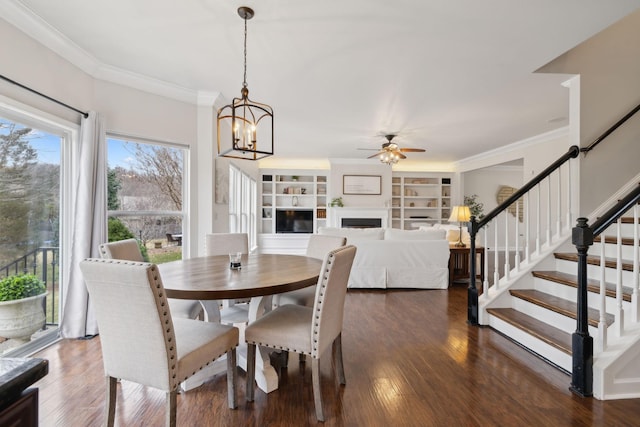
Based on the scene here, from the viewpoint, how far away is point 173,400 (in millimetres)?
1466

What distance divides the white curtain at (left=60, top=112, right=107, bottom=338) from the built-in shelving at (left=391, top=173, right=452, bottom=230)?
7.44 meters

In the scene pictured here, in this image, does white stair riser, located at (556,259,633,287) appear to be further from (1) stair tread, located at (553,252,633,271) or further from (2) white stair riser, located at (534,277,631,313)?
(2) white stair riser, located at (534,277,631,313)

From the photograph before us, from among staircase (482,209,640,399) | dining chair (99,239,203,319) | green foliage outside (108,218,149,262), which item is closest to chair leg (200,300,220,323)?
dining chair (99,239,203,319)

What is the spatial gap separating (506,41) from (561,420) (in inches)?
106

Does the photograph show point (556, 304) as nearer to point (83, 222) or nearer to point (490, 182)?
point (83, 222)

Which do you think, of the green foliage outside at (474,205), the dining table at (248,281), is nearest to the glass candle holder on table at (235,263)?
the dining table at (248,281)

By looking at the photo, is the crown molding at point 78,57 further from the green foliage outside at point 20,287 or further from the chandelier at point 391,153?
the chandelier at point 391,153

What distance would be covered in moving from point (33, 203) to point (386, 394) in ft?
10.0

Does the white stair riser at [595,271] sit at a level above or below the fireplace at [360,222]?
below

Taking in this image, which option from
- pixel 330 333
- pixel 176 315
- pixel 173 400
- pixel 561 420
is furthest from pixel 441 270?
pixel 173 400

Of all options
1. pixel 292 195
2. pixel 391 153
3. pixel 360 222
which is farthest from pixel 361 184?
pixel 391 153

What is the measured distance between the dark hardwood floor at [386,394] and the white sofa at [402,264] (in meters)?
1.76

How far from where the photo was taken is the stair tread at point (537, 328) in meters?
2.31

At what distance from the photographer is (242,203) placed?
6.49m
